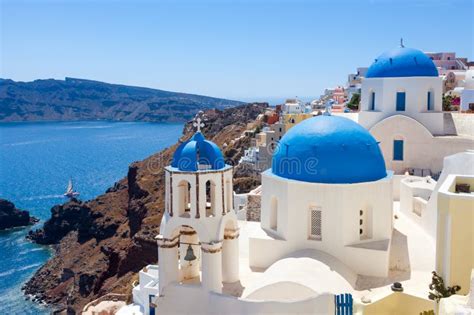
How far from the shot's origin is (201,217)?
1100 cm

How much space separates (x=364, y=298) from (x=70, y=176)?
8478cm

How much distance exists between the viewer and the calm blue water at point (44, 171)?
43.1 metres

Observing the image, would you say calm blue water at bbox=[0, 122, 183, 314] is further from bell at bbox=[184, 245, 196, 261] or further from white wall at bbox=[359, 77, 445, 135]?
bell at bbox=[184, 245, 196, 261]

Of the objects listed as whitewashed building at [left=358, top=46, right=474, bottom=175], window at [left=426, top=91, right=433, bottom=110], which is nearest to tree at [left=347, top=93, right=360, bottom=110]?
window at [left=426, top=91, right=433, bottom=110]

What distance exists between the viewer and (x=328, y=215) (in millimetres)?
11930

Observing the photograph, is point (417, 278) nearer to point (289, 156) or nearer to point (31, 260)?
point (289, 156)

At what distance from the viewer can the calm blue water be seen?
141 feet

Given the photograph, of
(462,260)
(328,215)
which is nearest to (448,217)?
(462,260)

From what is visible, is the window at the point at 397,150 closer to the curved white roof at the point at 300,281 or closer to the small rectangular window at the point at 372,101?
the small rectangular window at the point at 372,101

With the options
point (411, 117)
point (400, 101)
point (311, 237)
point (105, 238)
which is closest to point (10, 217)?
point (105, 238)

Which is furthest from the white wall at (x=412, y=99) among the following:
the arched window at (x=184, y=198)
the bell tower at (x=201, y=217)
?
the arched window at (x=184, y=198)

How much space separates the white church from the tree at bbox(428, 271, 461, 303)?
0.45ft

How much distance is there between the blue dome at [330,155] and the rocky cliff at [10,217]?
50.9 m

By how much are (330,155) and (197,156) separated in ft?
10.9
